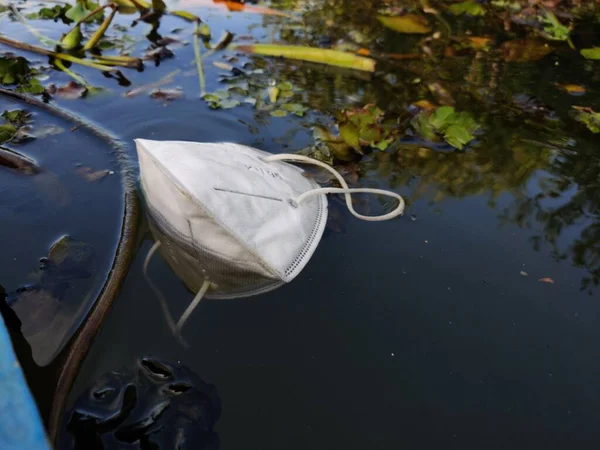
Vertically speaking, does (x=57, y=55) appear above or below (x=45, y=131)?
above

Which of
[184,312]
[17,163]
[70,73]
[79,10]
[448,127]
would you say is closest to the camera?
[184,312]

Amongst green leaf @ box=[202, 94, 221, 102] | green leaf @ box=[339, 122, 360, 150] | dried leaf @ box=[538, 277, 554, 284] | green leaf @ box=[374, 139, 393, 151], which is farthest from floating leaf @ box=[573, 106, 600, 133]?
green leaf @ box=[202, 94, 221, 102]

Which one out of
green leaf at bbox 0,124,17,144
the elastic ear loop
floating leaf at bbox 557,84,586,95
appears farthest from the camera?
floating leaf at bbox 557,84,586,95

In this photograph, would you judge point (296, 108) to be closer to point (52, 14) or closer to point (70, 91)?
point (70, 91)

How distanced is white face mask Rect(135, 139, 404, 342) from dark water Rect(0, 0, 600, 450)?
10 cm

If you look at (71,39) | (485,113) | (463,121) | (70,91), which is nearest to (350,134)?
(463,121)

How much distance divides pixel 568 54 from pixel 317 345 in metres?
3.99

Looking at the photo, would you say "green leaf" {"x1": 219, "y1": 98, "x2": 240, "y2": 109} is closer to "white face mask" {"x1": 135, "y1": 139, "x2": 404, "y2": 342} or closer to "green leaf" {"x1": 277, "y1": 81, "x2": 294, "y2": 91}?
"green leaf" {"x1": 277, "y1": 81, "x2": 294, "y2": 91}

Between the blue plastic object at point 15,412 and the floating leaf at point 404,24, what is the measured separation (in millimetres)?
4302

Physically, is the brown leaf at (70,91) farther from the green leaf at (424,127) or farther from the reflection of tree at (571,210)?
the reflection of tree at (571,210)

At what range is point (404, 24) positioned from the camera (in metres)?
4.45

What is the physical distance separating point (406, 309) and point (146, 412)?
1.10 meters

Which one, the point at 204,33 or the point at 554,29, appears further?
the point at 554,29

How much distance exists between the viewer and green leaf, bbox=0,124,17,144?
104 inches
